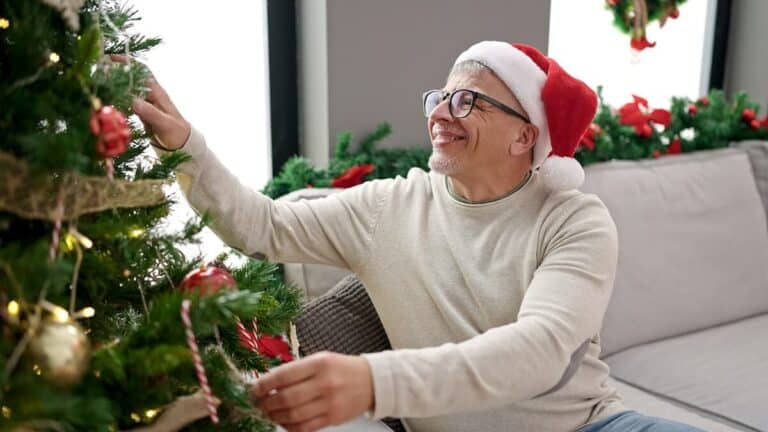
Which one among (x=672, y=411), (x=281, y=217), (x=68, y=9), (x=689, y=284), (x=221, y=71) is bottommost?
(x=672, y=411)

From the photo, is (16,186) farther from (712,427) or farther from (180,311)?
(712,427)

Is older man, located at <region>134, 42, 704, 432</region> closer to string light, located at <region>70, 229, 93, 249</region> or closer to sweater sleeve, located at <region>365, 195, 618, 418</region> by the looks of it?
sweater sleeve, located at <region>365, 195, 618, 418</region>

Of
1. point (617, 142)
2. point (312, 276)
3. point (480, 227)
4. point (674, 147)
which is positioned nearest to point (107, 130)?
point (480, 227)

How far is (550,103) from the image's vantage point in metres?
1.40

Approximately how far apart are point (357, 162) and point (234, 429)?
112 centimetres

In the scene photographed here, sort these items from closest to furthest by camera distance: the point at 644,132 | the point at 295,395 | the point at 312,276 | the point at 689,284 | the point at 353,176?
the point at 295,395 → the point at 312,276 → the point at 353,176 → the point at 689,284 → the point at 644,132

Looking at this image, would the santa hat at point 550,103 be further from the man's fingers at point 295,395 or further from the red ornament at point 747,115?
the red ornament at point 747,115

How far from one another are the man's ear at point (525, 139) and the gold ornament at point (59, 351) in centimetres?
93

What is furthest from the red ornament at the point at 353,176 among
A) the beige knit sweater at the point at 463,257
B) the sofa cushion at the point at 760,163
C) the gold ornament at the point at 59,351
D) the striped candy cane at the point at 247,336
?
the sofa cushion at the point at 760,163

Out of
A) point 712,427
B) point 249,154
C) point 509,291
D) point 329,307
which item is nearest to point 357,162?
point 249,154

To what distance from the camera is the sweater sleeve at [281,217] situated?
46.5 inches

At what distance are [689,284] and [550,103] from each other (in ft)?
3.33

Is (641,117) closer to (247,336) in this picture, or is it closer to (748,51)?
(748,51)

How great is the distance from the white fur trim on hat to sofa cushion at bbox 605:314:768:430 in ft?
2.51
